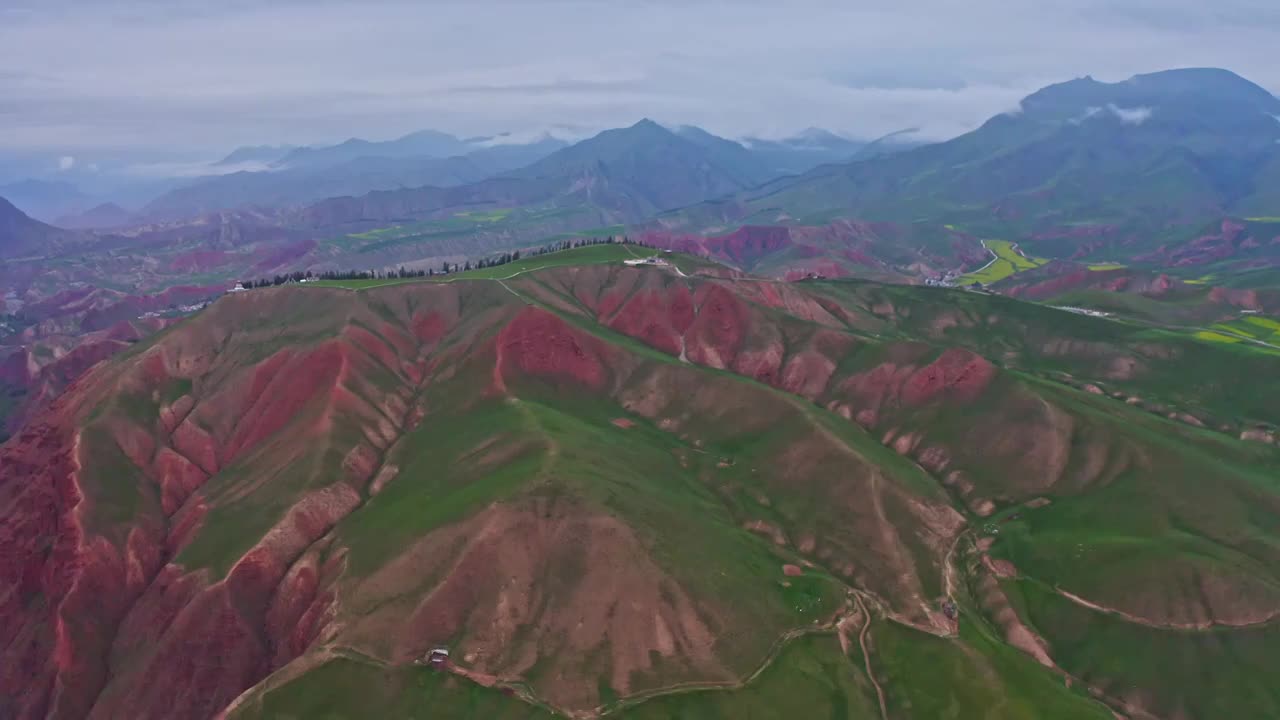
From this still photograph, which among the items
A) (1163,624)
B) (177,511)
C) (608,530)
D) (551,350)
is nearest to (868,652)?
(608,530)

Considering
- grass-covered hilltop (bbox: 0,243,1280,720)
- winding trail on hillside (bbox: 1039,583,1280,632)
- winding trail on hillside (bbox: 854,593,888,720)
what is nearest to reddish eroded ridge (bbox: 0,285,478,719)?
grass-covered hilltop (bbox: 0,243,1280,720)

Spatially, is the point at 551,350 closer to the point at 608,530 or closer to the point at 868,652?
the point at 608,530

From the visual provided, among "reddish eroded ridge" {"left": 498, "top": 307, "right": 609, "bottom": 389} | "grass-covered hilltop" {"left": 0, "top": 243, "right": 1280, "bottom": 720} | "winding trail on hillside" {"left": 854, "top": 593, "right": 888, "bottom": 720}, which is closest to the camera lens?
"winding trail on hillside" {"left": 854, "top": 593, "right": 888, "bottom": 720}

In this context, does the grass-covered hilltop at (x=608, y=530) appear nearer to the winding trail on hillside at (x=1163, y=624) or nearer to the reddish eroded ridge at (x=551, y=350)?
the winding trail on hillside at (x=1163, y=624)

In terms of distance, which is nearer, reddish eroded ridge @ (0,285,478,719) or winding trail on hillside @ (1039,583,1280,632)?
winding trail on hillside @ (1039,583,1280,632)

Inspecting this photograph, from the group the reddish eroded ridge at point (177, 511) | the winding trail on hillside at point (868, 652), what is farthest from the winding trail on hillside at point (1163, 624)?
the reddish eroded ridge at point (177, 511)

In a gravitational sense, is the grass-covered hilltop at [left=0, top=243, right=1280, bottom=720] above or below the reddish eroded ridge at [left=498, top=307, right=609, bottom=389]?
below

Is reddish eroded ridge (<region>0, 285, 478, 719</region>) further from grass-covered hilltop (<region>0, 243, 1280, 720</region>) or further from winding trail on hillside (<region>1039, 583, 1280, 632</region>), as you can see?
winding trail on hillside (<region>1039, 583, 1280, 632</region>)

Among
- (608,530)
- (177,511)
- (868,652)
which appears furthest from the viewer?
(177,511)

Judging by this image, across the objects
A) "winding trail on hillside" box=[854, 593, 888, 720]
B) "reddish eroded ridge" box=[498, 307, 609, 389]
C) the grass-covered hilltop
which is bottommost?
"winding trail on hillside" box=[854, 593, 888, 720]

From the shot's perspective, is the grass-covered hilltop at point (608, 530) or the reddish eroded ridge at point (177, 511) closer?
the grass-covered hilltop at point (608, 530)

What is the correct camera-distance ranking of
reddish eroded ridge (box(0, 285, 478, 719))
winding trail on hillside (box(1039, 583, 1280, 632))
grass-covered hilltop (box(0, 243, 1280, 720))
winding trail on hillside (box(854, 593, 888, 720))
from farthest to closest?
reddish eroded ridge (box(0, 285, 478, 719)), winding trail on hillside (box(1039, 583, 1280, 632)), grass-covered hilltop (box(0, 243, 1280, 720)), winding trail on hillside (box(854, 593, 888, 720))

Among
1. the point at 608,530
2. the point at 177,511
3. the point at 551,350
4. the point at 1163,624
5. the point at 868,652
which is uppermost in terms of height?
the point at 551,350

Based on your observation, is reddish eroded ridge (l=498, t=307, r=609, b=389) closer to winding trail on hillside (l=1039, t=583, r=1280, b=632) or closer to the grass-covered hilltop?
the grass-covered hilltop
